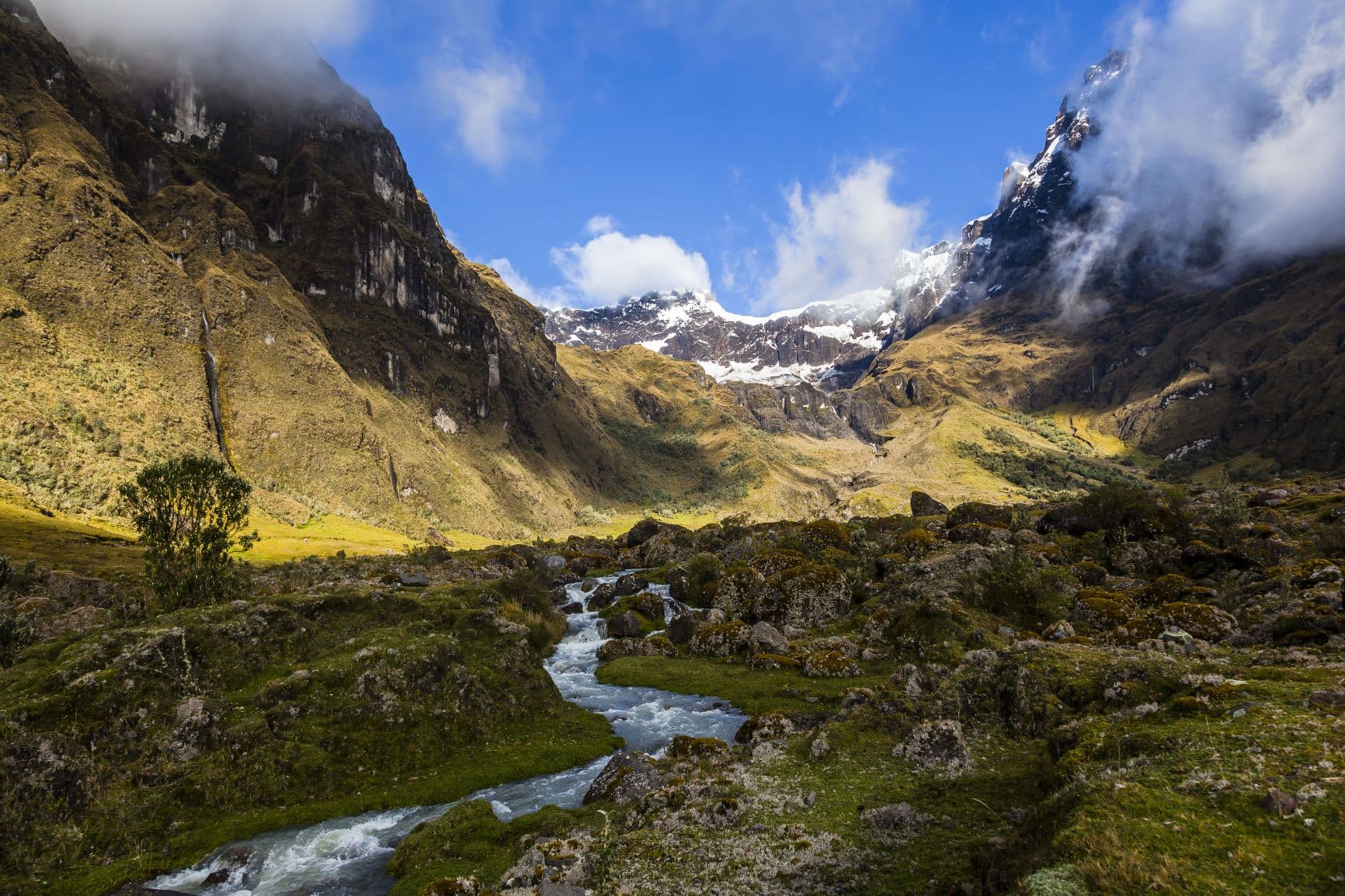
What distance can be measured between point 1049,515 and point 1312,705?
6821 centimetres

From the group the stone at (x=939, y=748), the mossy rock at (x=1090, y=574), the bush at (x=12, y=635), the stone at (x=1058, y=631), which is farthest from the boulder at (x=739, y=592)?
the bush at (x=12, y=635)

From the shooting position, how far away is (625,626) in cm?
5347

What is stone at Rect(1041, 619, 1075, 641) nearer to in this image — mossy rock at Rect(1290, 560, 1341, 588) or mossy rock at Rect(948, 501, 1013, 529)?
mossy rock at Rect(1290, 560, 1341, 588)

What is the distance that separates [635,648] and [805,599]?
48.5 feet

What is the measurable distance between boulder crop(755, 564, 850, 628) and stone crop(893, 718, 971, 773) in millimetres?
28830

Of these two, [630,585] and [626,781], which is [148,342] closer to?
[630,585]

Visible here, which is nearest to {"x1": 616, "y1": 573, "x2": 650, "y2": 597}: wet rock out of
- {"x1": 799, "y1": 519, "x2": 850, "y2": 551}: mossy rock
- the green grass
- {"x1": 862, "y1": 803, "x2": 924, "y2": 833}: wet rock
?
{"x1": 799, "y1": 519, "x2": 850, "y2": 551}: mossy rock

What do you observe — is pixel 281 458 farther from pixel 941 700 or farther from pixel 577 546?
pixel 941 700

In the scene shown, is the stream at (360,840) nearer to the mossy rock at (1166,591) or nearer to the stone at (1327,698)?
the stone at (1327,698)

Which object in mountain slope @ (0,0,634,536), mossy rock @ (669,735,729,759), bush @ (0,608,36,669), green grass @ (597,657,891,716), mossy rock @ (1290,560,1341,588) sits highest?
mountain slope @ (0,0,634,536)

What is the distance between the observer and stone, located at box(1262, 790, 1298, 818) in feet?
30.3

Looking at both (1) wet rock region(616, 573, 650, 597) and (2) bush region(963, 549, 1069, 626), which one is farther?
(1) wet rock region(616, 573, 650, 597)

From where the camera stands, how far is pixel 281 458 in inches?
5586

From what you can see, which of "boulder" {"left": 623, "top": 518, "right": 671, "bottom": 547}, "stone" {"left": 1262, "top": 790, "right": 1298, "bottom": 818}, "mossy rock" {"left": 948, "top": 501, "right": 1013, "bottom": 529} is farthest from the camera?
"boulder" {"left": 623, "top": 518, "right": 671, "bottom": 547}
